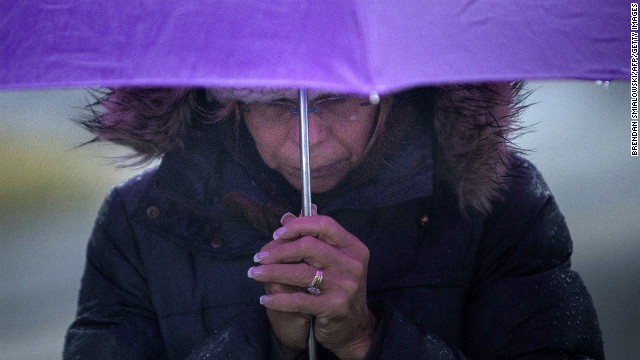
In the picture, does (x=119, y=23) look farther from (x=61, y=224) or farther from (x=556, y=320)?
(x=61, y=224)

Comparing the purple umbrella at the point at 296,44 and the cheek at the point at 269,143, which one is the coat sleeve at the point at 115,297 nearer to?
the cheek at the point at 269,143

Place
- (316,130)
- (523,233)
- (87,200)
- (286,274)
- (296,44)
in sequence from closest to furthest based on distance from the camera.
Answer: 1. (296,44)
2. (286,274)
3. (316,130)
4. (523,233)
5. (87,200)

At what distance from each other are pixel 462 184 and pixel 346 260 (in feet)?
1.95

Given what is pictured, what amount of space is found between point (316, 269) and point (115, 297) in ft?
2.61

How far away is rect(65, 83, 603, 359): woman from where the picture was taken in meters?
2.00

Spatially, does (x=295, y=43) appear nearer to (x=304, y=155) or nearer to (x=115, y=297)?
(x=304, y=155)

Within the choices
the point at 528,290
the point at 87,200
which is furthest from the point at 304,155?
the point at 87,200

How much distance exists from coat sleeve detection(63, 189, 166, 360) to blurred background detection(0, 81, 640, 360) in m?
0.71

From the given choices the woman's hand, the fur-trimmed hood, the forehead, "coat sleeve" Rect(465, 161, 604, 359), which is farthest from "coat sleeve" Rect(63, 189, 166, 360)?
"coat sleeve" Rect(465, 161, 604, 359)

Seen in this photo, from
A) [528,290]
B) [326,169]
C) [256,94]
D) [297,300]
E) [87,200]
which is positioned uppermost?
[256,94]

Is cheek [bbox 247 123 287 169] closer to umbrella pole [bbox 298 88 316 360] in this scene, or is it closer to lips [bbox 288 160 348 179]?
lips [bbox 288 160 348 179]

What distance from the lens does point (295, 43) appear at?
113cm

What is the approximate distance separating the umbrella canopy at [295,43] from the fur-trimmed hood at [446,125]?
0.67m

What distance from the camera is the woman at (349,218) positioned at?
6.56 ft
